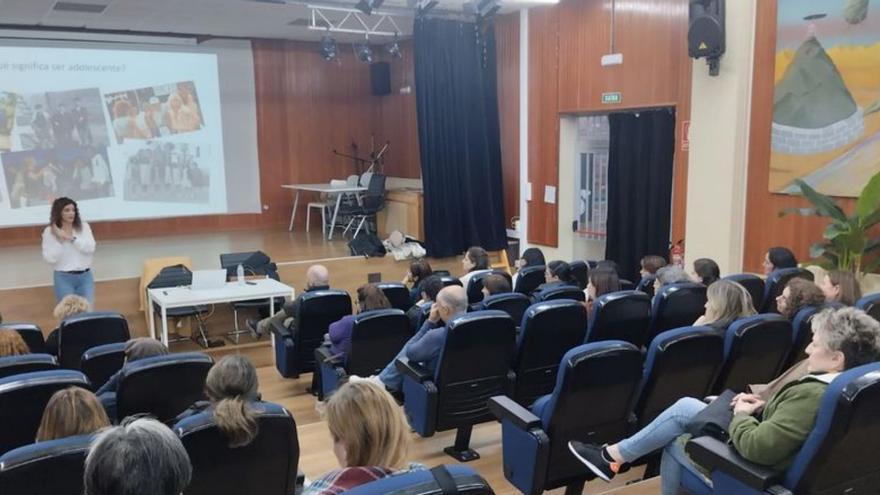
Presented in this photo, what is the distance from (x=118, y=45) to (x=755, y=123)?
8.65 meters

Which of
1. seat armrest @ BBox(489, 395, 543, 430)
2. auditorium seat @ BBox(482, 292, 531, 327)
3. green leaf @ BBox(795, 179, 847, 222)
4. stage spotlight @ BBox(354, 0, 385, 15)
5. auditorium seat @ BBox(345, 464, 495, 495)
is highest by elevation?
stage spotlight @ BBox(354, 0, 385, 15)

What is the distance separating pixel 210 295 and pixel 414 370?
3.16m

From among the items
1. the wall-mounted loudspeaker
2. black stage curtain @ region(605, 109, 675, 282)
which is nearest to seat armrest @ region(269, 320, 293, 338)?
the wall-mounted loudspeaker

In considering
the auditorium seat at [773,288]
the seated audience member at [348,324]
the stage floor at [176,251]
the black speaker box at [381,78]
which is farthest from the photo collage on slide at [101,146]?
the auditorium seat at [773,288]

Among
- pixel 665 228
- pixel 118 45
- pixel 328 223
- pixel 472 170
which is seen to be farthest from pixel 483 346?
pixel 118 45

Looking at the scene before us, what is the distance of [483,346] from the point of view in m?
3.67

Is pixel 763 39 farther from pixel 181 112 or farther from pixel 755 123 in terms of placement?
pixel 181 112

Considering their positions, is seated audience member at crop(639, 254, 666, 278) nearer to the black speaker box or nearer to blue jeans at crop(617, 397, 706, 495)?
blue jeans at crop(617, 397, 706, 495)

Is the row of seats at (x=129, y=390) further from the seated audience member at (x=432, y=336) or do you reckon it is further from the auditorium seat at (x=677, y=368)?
the auditorium seat at (x=677, y=368)

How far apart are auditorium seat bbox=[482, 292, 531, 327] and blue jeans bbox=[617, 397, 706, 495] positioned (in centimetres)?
172

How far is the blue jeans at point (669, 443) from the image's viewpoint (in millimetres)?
2779

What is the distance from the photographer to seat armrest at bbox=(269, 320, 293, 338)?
204 inches

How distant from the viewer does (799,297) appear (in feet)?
12.4

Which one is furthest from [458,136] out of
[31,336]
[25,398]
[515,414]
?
[25,398]
